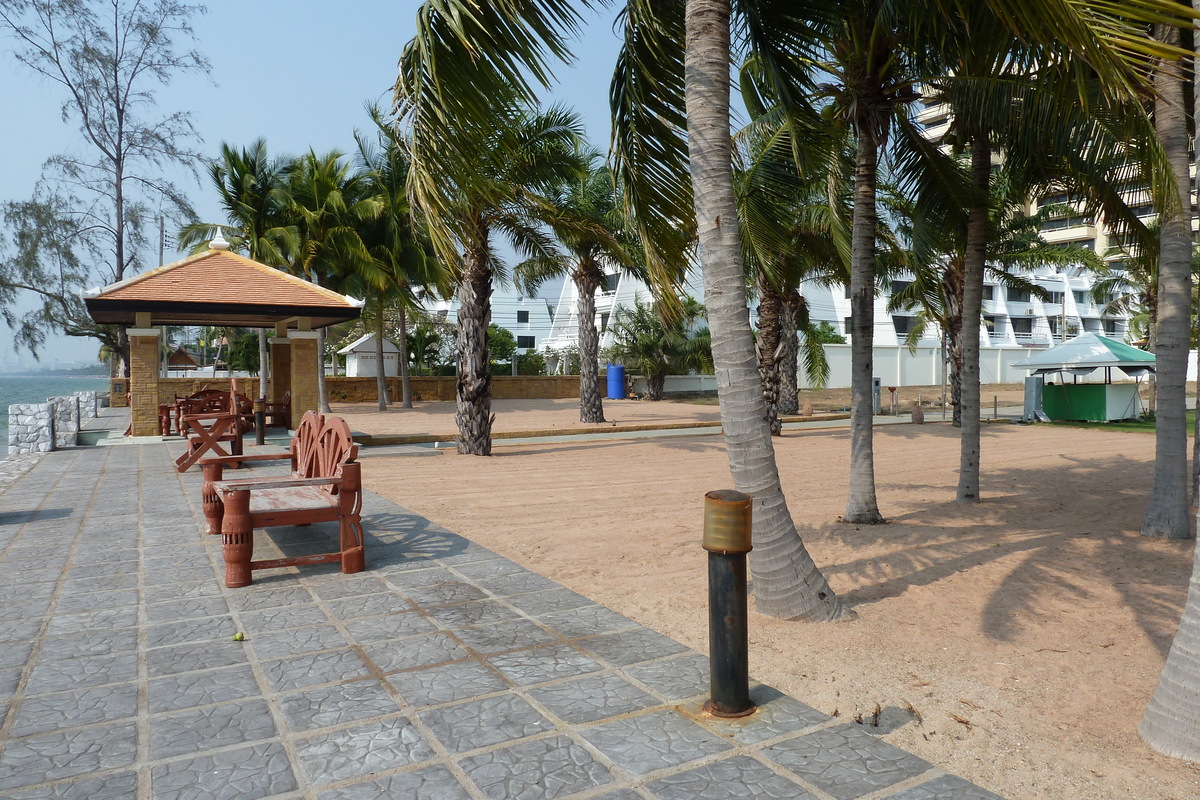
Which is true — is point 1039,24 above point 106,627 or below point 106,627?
above

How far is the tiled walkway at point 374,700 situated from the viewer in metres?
2.75

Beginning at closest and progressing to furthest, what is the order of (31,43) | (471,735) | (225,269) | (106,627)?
(471,735)
(106,627)
(225,269)
(31,43)

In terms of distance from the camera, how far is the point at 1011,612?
4.86 metres

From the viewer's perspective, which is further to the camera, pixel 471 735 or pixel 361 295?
pixel 361 295

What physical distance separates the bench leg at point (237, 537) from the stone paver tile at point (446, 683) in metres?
2.02

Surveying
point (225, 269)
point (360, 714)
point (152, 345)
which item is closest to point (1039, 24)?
point (360, 714)

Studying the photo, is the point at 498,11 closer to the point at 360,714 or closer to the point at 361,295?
the point at 360,714

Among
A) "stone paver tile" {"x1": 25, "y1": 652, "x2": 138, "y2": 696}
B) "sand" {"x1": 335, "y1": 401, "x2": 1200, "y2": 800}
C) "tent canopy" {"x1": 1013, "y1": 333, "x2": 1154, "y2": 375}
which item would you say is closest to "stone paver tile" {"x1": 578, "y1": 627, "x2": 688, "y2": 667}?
"sand" {"x1": 335, "y1": 401, "x2": 1200, "y2": 800}

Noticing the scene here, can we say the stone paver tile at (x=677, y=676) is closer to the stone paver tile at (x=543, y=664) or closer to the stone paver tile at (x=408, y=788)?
the stone paver tile at (x=543, y=664)

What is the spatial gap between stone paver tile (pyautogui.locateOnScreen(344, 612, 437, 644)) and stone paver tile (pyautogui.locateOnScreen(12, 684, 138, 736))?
3.59ft

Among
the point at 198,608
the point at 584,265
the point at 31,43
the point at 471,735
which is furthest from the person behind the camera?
the point at 31,43

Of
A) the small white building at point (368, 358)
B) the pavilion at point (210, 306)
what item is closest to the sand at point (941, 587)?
the pavilion at point (210, 306)

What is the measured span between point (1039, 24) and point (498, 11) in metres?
2.98

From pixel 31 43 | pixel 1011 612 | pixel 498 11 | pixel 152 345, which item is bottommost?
pixel 1011 612
